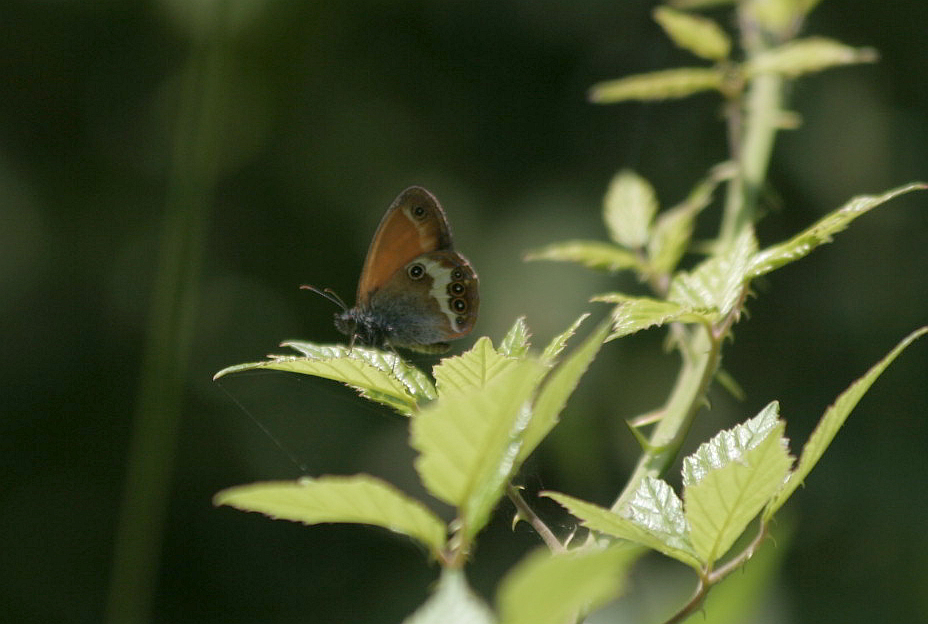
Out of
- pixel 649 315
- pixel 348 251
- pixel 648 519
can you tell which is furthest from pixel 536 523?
pixel 348 251

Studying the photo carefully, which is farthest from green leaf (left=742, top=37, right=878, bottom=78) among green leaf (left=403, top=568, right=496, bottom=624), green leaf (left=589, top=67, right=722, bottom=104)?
green leaf (left=403, top=568, right=496, bottom=624)

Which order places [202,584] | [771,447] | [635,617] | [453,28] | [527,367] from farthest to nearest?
1. [453,28]
2. [202,584]
3. [635,617]
4. [771,447]
5. [527,367]

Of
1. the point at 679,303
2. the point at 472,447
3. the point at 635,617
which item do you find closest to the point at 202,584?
the point at 635,617

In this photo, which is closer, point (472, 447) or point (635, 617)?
point (472, 447)

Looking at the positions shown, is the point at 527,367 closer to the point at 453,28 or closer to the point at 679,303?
the point at 679,303

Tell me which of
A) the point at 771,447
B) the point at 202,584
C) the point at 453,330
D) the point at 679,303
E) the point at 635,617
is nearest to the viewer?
the point at 771,447

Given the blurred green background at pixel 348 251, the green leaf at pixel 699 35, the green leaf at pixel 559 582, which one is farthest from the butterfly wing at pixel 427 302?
the blurred green background at pixel 348 251
